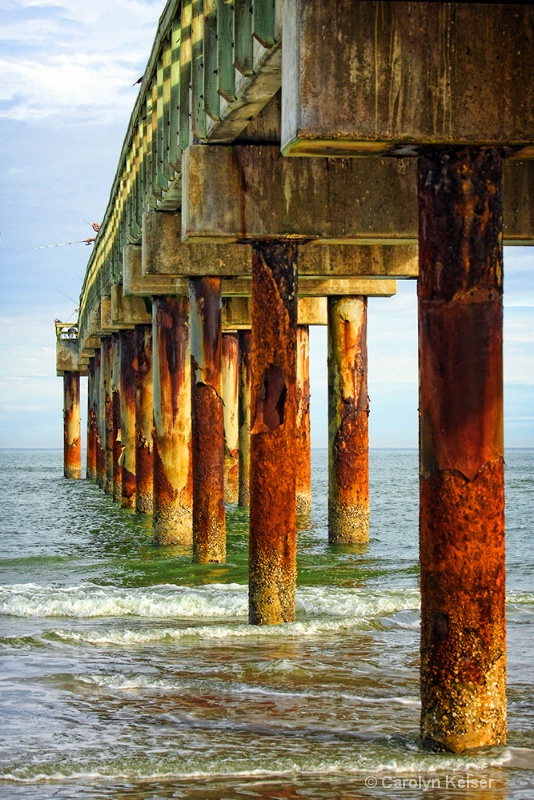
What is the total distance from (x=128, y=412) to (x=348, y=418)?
29.7 ft

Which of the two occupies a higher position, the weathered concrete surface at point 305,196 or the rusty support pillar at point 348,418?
the weathered concrete surface at point 305,196

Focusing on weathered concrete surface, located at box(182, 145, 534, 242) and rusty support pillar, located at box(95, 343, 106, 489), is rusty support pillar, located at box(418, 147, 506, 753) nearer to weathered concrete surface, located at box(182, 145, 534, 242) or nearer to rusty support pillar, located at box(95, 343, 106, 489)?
weathered concrete surface, located at box(182, 145, 534, 242)

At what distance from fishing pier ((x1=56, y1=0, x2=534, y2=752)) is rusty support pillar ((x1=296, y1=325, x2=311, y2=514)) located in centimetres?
9

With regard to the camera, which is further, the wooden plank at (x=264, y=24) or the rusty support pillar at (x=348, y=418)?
the rusty support pillar at (x=348, y=418)

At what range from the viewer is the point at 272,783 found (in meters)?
6.18

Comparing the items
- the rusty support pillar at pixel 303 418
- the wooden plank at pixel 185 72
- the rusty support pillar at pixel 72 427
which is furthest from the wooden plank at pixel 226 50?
the rusty support pillar at pixel 72 427

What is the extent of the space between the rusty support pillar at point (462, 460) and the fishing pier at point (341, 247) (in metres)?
0.01

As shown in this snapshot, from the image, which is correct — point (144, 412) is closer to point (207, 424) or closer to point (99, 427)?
point (207, 424)

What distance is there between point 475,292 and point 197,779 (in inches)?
103

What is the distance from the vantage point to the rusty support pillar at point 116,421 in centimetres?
2714

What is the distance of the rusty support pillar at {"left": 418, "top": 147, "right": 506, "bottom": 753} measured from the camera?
6.18 metres

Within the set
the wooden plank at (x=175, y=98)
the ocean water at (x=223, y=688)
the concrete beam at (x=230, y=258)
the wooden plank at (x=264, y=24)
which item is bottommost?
the ocean water at (x=223, y=688)

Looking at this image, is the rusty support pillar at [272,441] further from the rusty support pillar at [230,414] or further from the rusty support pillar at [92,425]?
the rusty support pillar at [92,425]

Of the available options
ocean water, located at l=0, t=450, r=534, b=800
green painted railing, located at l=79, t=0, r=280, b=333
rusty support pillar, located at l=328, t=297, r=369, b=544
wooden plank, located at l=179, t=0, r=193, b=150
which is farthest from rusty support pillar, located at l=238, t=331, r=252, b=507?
wooden plank, located at l=179, t=0, r=193, b=150
